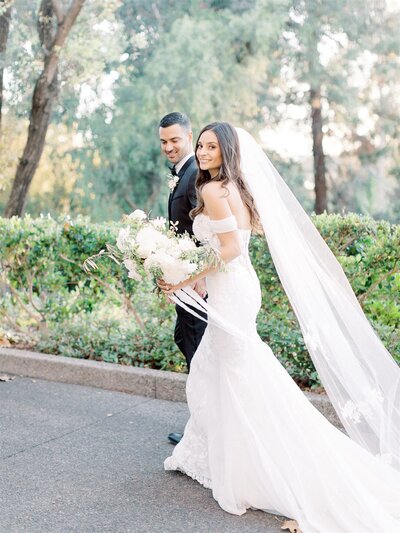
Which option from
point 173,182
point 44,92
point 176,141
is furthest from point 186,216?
point 44,92

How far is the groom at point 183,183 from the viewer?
4.67 m

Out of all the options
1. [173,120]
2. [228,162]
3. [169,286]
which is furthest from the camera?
[173,120]

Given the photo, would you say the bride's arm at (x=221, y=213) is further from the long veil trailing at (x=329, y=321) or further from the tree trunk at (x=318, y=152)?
the tree trunk at (x=318, y=152)

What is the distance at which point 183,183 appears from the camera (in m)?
4.70

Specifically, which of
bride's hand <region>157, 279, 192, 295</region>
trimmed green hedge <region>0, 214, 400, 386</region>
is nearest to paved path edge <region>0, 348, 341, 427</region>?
trimmed green hedge <region>0, 214, 400, 386</region>

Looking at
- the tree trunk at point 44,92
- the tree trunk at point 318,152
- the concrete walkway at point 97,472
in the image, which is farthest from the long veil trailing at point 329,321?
the tree trunk at point 318,152

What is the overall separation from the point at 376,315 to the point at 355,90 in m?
16.2

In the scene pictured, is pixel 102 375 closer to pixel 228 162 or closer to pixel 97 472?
pixel 97 472

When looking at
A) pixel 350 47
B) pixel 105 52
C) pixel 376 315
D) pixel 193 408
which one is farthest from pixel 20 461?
pixel 350 47

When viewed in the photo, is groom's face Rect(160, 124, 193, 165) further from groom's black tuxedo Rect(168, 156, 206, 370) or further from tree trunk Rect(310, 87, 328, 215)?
tree trunk Rect(310, 87, 328, 215)

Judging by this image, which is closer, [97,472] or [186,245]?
[186,245]

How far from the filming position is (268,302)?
261 inches

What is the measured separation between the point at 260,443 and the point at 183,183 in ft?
5.96

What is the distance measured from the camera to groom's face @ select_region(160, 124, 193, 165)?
4.68m
